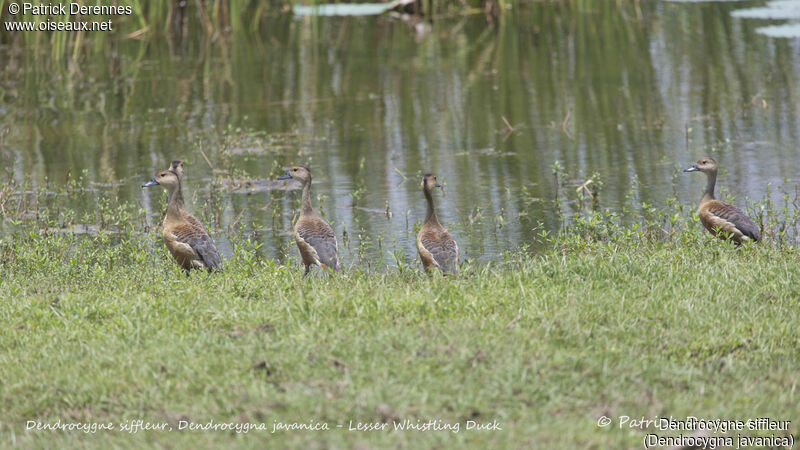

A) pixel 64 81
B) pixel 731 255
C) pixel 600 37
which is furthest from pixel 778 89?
pixel 64 81

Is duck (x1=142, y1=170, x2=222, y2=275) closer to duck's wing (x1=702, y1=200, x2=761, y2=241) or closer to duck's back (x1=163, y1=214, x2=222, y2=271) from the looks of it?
duck's back (x1=163, y1=214, x2=222, y2=271)

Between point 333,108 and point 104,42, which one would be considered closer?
point 333,108

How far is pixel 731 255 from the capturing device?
322 inches

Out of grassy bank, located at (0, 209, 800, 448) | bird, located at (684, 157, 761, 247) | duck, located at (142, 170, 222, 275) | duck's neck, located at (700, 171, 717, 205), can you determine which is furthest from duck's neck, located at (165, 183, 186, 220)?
duck's neck, located at (700, 171, 717, 205)

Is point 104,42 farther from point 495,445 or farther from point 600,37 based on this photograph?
point 495,445

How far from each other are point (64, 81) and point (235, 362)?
14547 millimetres

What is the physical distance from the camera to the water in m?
A: 11.6

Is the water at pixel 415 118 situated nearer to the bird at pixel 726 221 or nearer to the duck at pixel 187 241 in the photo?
the duck at pixel 187 241

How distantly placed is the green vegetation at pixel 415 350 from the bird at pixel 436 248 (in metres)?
0.70

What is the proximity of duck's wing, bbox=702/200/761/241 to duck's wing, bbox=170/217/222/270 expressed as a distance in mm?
4223

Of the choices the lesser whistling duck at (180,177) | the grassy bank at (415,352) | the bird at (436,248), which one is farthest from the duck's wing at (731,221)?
the lesser whistling duck at (180,177)

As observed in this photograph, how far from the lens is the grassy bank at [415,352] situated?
5.25 m

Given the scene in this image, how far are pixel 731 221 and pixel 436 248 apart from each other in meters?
2.53

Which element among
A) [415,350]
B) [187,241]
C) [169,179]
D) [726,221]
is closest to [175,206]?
[169,179]
